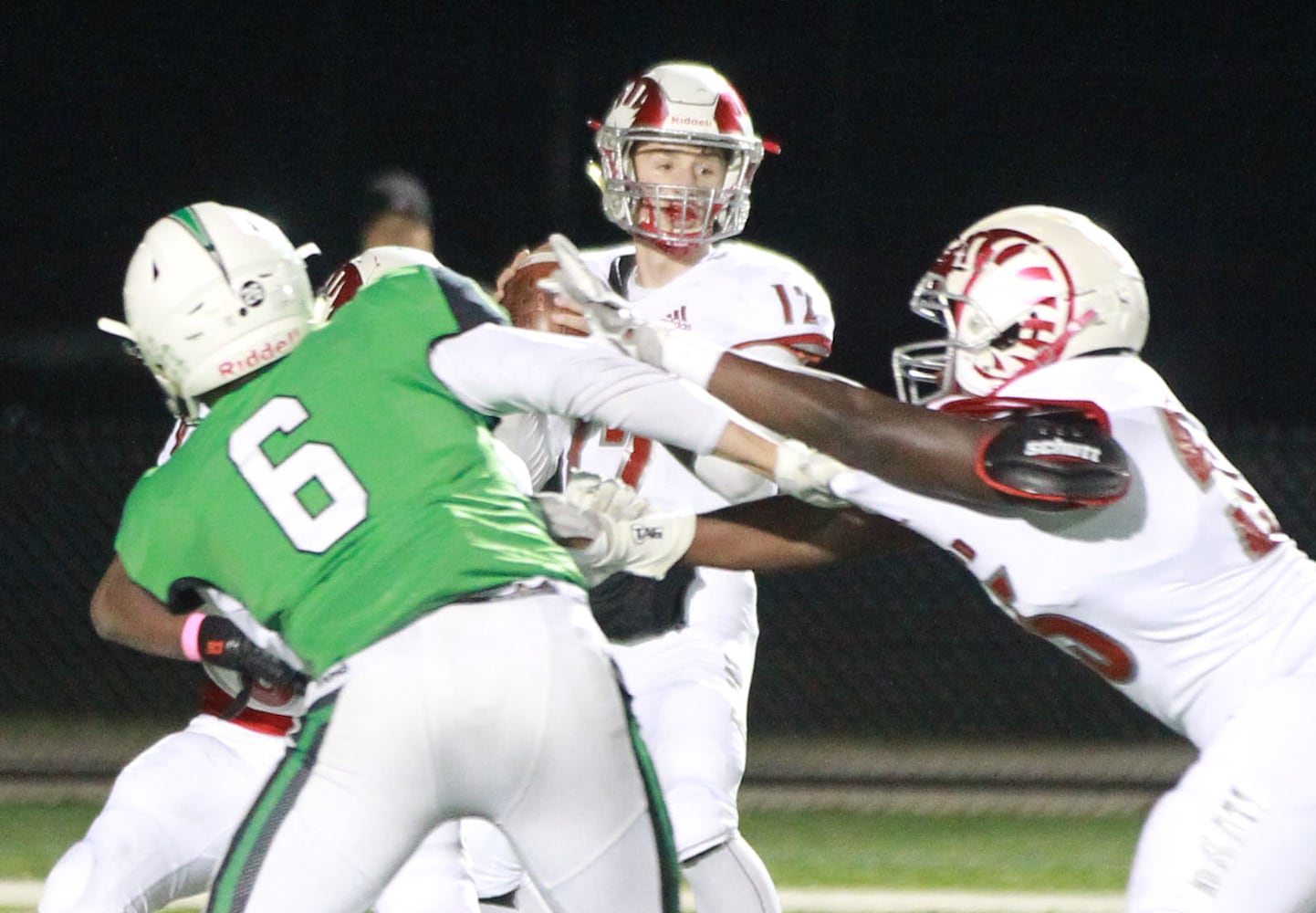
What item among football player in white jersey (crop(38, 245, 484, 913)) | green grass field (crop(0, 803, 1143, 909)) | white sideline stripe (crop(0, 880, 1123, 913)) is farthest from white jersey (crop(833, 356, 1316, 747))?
green grass field (crop(0, 803, 1143, 909))

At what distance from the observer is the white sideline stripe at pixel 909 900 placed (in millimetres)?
5273

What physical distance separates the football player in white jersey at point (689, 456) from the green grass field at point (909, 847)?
68.9 inches

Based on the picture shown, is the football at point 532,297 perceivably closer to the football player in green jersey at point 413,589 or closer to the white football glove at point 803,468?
the white football glove at point 803,468

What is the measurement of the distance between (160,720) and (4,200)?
5.28 metres

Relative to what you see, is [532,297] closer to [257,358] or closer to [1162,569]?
[257,358]

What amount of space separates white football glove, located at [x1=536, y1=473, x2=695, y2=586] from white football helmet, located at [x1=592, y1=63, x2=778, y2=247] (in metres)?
0.93

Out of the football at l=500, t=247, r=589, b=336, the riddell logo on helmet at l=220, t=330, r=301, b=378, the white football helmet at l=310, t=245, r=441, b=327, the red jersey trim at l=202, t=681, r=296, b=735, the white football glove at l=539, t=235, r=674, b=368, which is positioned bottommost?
the red jersey trim at l=202, t=681, r=296, b=735

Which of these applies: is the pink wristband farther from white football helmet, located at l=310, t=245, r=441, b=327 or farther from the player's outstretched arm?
white football helmet, located at l=310, t=245, r=441, b=327

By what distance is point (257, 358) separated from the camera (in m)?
3.16

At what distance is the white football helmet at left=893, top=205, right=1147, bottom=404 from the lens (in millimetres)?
3236

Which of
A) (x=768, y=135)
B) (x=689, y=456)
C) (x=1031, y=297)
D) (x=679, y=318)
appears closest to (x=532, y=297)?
(x=679, y=318)

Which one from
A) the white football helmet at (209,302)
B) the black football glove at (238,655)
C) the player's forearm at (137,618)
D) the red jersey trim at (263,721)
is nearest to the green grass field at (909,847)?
the red jersey trim at (263,721)

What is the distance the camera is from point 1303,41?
12266 mm

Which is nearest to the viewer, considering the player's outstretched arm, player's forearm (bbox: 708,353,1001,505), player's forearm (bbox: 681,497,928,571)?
player's forearm (bbox: 708,353,1001,505)
